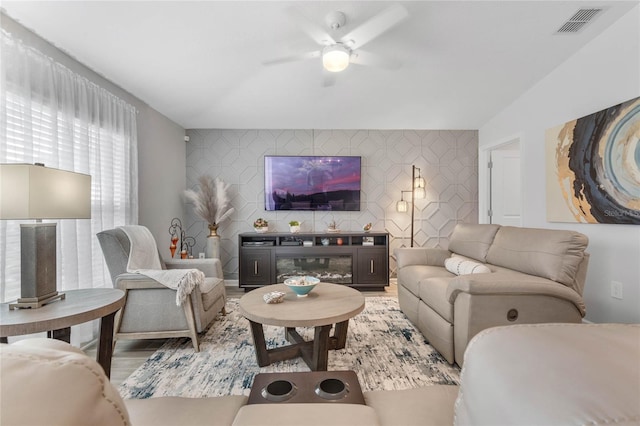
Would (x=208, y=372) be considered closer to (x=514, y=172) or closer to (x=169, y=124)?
(x=169, y=124)

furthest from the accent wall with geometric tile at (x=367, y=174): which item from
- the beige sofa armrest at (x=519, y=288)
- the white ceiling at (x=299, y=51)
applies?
the beige sofa armrest at (x=519, y=288)

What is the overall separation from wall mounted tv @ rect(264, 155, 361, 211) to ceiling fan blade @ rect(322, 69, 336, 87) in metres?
1.44

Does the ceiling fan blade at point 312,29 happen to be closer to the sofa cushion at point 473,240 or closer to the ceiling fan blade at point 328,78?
the ceiling fan blade at point 328,78

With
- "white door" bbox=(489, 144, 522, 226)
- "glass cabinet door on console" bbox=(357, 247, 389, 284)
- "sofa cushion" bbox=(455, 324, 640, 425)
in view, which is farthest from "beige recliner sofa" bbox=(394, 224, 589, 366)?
"white door" bbox=(489, 144, 522, 226)

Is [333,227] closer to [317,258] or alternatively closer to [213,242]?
[317,258]

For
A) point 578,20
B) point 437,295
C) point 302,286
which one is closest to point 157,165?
point 302,286

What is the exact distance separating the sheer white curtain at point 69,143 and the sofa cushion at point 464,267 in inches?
126

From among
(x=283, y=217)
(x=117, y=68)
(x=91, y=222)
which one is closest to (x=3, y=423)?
(x=91, y=222)

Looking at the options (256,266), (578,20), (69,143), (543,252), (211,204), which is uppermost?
(578,20)

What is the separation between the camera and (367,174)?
4.54 m

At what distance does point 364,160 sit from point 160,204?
294 centimetres

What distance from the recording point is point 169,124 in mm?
4012

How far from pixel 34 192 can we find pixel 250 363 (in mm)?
1635

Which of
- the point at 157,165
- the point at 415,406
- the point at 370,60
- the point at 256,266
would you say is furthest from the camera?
the point at 256,266
